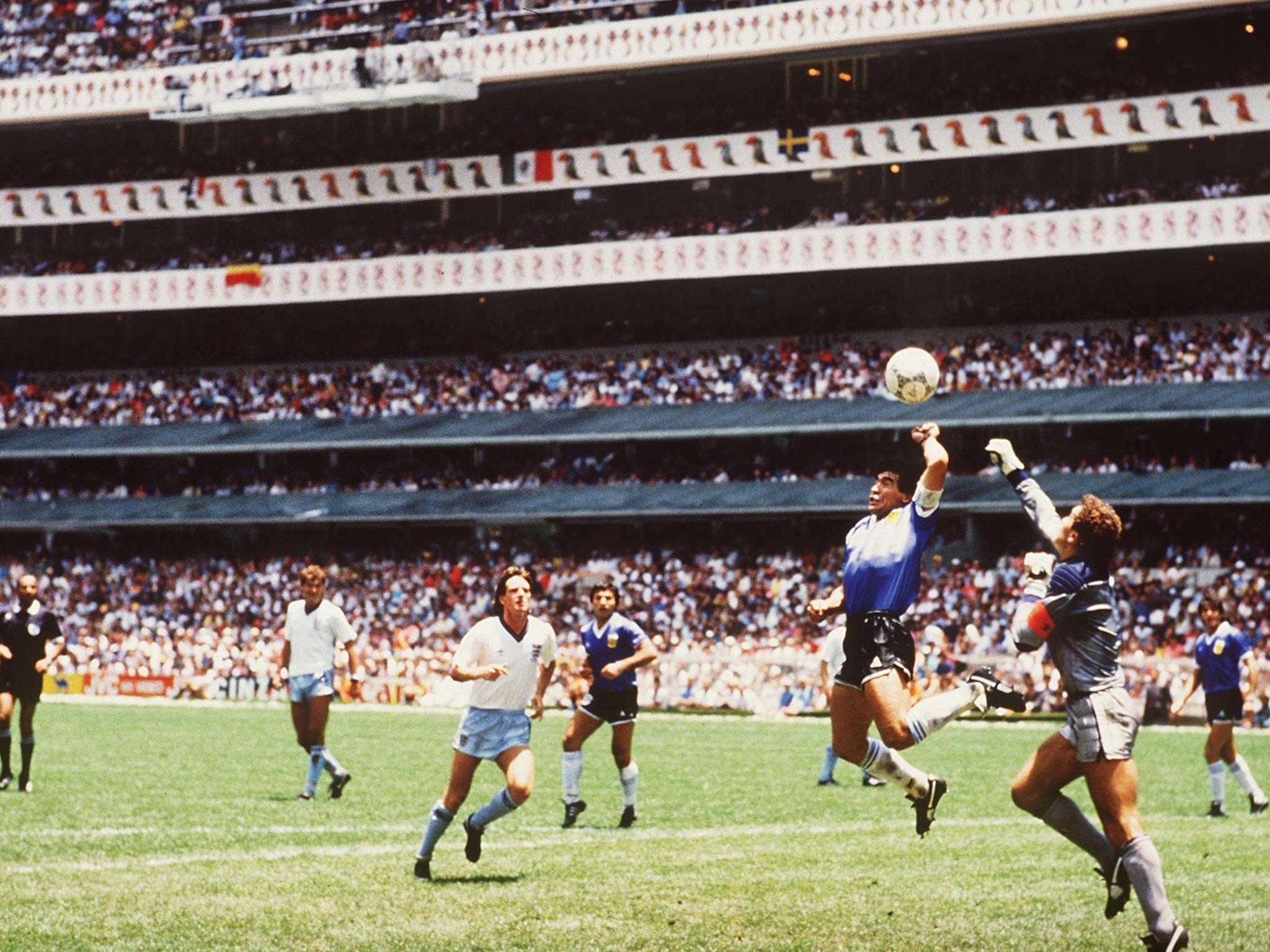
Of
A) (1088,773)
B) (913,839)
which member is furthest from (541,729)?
(1088,773)

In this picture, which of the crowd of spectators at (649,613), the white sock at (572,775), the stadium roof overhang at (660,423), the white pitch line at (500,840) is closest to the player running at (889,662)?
the white pitch line at (500,840)

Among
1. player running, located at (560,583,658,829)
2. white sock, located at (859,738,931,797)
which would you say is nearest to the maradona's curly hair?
white sock, located at (859,738,931,797)

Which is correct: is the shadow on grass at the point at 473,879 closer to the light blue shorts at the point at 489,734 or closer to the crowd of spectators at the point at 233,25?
the light blue shorts at the point at 489,734

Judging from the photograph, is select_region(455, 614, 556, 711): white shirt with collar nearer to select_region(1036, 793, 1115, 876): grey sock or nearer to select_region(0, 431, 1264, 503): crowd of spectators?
select_region(1036, 793, 1115, 876): grey sock

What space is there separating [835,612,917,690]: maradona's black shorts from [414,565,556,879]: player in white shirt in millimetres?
2778

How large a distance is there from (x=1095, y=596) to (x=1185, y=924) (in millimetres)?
2618

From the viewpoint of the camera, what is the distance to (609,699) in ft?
57.9

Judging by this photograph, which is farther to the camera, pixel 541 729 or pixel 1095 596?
pixel 541 729

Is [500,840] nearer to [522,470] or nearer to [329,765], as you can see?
[329,765]

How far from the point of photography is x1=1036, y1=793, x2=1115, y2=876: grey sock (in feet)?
34.4

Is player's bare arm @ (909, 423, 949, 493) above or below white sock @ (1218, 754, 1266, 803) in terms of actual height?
above

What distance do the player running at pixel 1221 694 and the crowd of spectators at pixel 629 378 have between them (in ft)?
90.6

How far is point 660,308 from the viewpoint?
5494 centimetres

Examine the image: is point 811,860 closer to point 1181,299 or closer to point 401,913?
point 401,913
